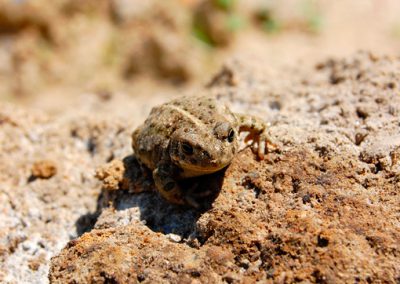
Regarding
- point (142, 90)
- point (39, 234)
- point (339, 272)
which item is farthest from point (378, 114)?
point (142, 90)

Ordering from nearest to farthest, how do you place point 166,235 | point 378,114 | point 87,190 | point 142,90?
point 166,235 → point 378,114 → point 87,190 → point 142,90

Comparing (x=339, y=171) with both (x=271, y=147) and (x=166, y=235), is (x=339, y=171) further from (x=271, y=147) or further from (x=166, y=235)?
(x=166, y=235)

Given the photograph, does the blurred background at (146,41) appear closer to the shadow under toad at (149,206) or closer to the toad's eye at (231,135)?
the shadow under toad at (149,206)

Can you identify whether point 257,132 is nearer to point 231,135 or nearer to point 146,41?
point 231,135

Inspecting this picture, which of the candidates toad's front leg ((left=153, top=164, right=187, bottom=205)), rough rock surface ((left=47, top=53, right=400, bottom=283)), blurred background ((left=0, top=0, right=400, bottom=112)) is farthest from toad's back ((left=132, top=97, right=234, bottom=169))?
blurred background ((left=0, top=0, right=400, bottom=112))

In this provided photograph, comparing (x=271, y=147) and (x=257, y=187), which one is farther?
(x=271, y=147)
